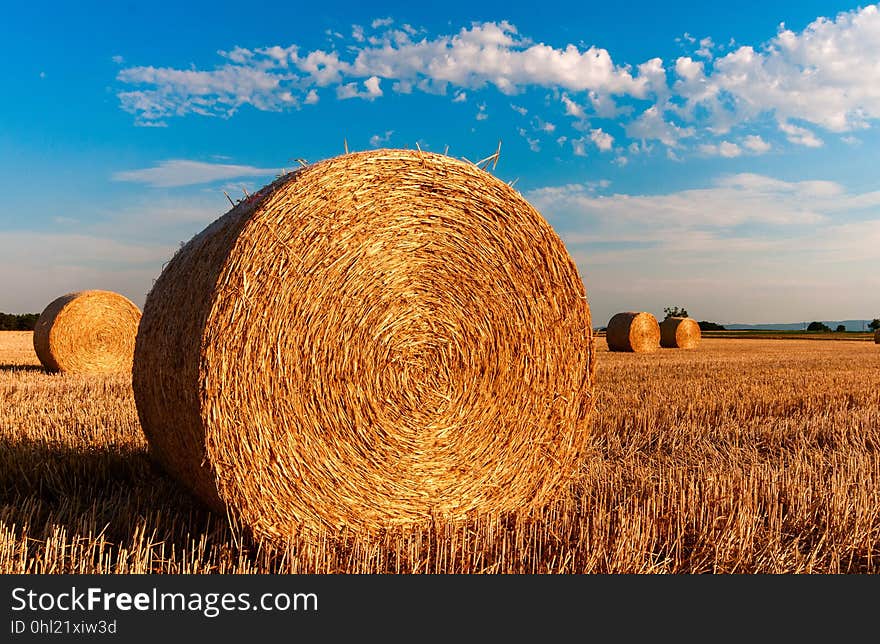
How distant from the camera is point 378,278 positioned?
3889 mm

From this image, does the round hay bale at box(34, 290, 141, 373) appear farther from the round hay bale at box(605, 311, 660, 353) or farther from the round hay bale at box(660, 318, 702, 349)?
the round hay bale at box(660, 318, 702, 349)

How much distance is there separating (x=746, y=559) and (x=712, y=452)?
225cm

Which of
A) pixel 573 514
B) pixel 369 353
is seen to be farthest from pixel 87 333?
pixel 573 514

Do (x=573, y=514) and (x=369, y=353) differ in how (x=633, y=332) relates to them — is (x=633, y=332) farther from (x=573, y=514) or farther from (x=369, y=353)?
(x=369, y=353)

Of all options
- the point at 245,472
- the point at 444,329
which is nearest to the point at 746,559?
the point at 444,329

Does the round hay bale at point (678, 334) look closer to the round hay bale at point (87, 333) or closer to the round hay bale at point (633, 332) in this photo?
the round hay bale at point (633, 332)

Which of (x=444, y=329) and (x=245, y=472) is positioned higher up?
(x=444, y=329)

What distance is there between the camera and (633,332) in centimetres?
2030

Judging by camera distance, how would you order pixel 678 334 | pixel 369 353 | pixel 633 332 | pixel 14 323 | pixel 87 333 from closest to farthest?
pixel 369 353 < pixel 87 333 < pixel 633 332 < pixel 678 334 < pixel 14 323

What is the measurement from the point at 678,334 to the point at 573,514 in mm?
20580

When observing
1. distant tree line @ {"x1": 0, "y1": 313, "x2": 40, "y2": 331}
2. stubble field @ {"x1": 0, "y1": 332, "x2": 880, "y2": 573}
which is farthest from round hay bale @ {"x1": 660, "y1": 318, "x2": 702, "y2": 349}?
distant tree line @ {"x1": 0, "y1": 313, "x2": 40, "y2": 331}

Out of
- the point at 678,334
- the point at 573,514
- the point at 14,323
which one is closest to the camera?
the point at 573,514

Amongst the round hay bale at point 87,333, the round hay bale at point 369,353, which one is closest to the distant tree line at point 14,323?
the round hay bale at point 87,333

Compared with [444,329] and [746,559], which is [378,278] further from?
[746,559]
